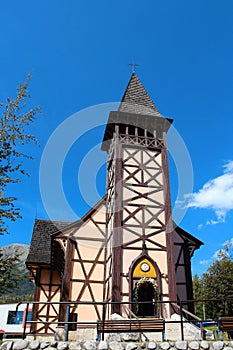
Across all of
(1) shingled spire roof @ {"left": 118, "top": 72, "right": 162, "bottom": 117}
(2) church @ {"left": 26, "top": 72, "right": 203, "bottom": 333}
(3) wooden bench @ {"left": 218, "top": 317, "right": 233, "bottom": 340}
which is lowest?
(3) wooden bench @ {"left": 218, "top": 317, "right": 233, "bottom": 340}

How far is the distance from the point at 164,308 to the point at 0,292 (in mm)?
6435

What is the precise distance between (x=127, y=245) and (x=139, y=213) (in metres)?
1.67

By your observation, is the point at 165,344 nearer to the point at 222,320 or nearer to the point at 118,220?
the point at 222,320

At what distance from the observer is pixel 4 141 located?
9234 mm

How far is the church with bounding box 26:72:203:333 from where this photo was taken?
40.8 feet

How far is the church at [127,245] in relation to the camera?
12422mm

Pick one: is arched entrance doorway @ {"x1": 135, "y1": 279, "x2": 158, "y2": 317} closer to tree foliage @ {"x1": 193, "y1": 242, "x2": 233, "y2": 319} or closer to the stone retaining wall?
the stone retaining wall

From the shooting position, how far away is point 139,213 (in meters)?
13.8

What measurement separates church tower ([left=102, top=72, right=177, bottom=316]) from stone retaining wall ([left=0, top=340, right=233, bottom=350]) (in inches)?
192

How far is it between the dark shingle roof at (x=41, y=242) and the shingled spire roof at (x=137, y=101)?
30.0ft

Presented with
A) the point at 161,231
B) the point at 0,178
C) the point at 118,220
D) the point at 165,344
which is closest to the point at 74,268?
the point at 118,220

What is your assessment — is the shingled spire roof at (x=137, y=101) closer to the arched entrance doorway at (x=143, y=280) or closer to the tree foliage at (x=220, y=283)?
the arched entrance doorway at (x=143, y=280)

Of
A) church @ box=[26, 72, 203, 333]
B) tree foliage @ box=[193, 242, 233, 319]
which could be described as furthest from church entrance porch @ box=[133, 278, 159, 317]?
tree foliage @ box=[193, 242, 233, 319]

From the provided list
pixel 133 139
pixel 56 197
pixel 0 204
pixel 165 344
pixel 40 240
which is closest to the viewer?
pixel 165 344
